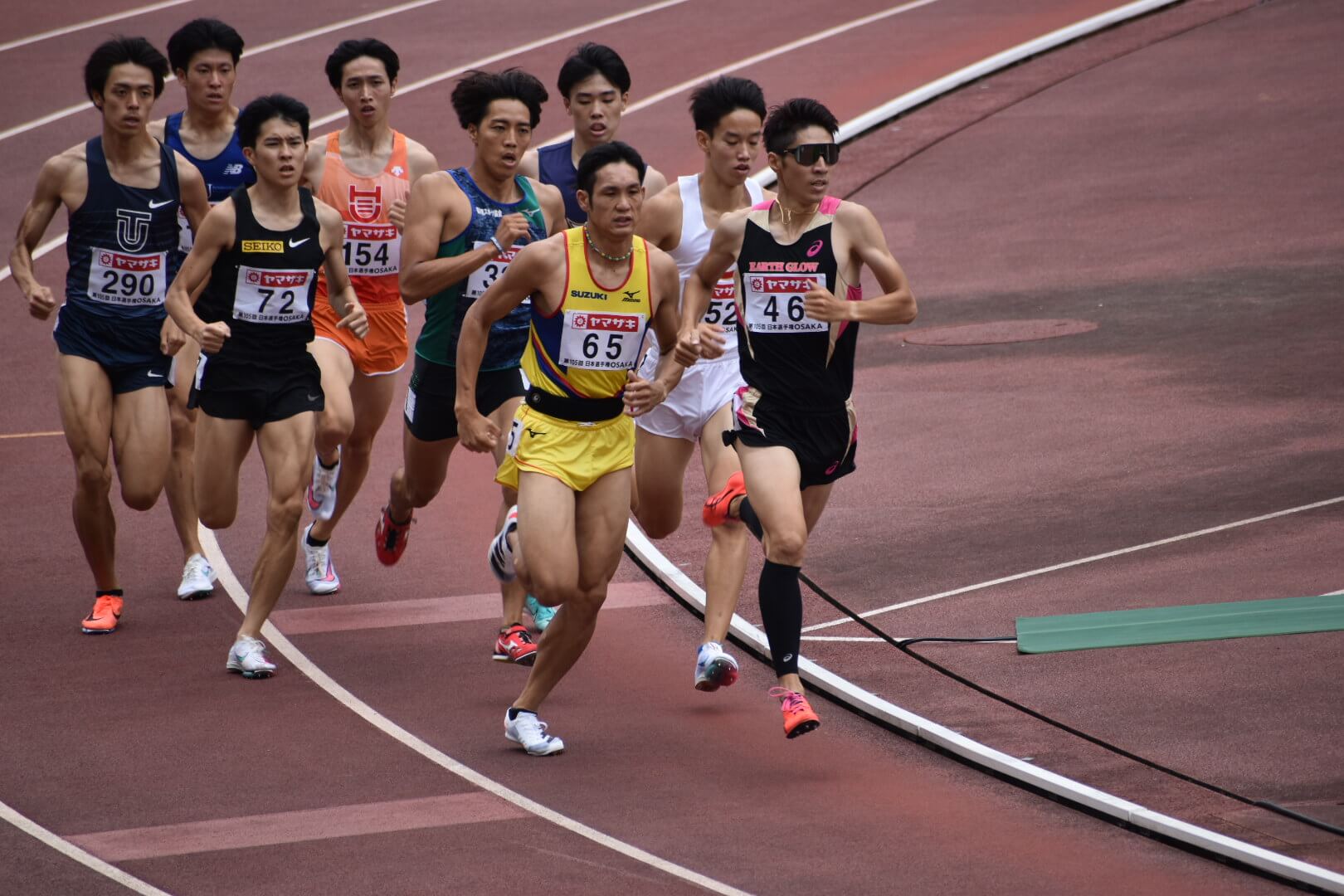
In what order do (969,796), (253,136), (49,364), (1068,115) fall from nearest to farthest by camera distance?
(969,796)
(253,136)
(49,364)
(1068,115)

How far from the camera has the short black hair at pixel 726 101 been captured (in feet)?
29.1

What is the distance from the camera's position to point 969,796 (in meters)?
7.71

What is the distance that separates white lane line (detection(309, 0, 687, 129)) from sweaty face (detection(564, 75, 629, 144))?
44.8 feet

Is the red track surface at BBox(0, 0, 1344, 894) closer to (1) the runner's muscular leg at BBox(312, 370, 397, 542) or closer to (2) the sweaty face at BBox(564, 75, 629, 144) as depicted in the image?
(1) the runner's muscular leg at BBox(312, 370, 397, 542)

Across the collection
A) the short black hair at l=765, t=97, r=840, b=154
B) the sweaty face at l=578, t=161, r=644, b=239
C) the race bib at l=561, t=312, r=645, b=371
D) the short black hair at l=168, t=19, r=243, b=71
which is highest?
the short black hair at l=168, t=19, r=243, b=71

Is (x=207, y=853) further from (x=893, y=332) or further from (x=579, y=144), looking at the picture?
(x=893, y=332)

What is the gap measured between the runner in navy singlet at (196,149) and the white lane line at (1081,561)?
3.47m

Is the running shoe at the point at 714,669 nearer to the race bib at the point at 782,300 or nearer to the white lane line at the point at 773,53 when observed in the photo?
the race bib at the point at 782,300

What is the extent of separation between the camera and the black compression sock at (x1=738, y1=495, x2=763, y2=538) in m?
8.35

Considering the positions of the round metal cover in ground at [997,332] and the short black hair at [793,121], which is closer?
the short black hair at [793,121]

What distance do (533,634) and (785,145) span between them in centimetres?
300

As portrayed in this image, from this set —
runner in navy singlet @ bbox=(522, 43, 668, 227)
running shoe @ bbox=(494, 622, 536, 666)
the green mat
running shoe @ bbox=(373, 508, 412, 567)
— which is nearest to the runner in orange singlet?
running shoe @ bbox=(373, 508, 412, 567)

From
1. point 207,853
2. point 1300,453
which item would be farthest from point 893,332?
point 207,853

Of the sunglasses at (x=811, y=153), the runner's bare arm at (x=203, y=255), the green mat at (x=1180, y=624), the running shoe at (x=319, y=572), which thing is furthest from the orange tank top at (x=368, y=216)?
the green mat at (x=1180, y=624)
